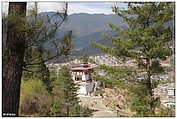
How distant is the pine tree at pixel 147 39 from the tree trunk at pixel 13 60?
1.60 m

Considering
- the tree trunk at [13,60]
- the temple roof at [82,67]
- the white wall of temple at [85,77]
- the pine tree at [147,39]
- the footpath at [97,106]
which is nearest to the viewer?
the tree trunk at [13,60]

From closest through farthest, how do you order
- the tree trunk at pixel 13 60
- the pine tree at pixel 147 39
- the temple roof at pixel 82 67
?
the tree trunk at pixel 13 60 → the pine tree at pixel 147 39 → the temple roof at pixel 82 67

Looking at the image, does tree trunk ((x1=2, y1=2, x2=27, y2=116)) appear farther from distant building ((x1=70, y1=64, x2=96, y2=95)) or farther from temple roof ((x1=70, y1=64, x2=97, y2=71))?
distant building ((x1=70, y1=64, x2=96, y2=95))

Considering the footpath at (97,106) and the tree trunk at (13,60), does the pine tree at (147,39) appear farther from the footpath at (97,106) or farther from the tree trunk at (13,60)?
the tree trunk at (13,60)

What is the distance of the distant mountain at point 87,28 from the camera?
11.4ft

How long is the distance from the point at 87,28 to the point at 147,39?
822 mm

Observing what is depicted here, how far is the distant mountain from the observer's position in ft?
11.4

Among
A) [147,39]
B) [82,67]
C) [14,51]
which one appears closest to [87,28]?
[82,67]

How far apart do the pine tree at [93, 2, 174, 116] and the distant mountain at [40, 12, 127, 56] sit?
108mm

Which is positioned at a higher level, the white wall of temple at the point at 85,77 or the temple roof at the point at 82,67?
the temple roof at the point at 82,67

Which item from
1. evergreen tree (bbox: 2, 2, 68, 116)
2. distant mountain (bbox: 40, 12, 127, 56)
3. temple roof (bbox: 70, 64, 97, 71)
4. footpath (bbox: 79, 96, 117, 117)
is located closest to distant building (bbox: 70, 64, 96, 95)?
temple roof (bbox: 70, 64, 97, 71)

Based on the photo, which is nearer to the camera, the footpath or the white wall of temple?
the footpath

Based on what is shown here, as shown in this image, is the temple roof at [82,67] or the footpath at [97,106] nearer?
the footpath at [97,106]

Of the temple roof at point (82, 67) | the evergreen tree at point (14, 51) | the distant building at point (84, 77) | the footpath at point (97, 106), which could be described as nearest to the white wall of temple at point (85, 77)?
the distant building at point (84, 77)
